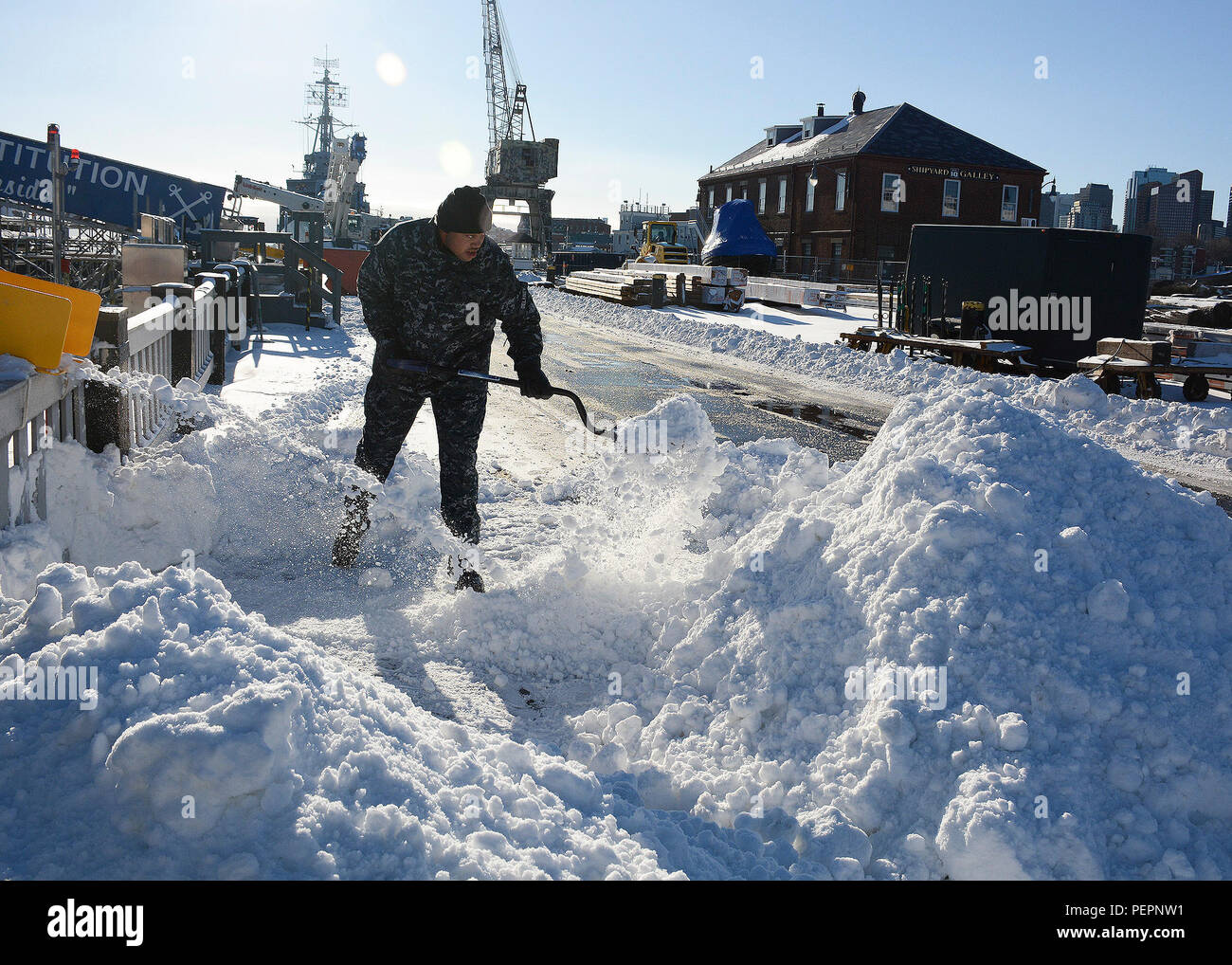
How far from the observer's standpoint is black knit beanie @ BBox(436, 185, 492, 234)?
4.26 m

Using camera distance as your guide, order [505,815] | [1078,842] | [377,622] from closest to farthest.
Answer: [505,815]
[1078,842]
[377,622]

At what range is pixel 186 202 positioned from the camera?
1005 inches

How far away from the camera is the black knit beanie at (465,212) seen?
14.0ft

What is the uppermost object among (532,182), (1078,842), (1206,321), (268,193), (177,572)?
(532,182)

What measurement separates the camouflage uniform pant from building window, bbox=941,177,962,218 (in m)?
41.8

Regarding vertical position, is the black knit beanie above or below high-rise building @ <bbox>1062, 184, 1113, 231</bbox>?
below

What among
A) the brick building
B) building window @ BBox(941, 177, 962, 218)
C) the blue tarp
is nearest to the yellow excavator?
the blue tarp

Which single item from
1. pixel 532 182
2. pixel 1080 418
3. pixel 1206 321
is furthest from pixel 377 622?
pixel 532 182

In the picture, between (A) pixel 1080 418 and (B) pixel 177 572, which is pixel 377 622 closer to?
(B) pixel 177 572

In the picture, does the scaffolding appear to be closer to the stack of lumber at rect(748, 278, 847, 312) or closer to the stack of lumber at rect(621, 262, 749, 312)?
the stack of lumber at rect(621, 262, 749, 312)

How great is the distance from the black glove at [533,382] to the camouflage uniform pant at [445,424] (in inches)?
8.1

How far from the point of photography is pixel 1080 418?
1023 centimetres

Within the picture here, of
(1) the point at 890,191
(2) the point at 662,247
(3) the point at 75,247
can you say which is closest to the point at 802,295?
(2) the point at 662,247
